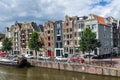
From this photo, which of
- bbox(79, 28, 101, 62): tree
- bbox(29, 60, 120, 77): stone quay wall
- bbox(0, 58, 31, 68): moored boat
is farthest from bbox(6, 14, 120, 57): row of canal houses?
bbox(0, 58, 31, 68): moored boat

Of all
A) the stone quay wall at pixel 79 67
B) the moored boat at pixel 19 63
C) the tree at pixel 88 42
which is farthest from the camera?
the moored boat at pixel 19 63

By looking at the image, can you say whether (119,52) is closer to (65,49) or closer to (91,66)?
(65,49)

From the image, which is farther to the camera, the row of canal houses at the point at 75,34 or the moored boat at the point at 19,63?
the row of canal houses at the point at 75,34

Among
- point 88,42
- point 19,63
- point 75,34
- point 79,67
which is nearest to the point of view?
point 79,67

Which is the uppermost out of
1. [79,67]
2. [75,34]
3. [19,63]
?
[75,34]

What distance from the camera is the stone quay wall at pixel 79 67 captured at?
51.8 m

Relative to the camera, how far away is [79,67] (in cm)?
5916

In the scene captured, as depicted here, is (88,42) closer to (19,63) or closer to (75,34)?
(75,34)

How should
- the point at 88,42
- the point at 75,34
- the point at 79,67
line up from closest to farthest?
1. the point at 79,67
2. the point at 88,42
3. the point at 75,34

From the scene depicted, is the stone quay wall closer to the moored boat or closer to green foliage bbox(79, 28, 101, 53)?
the moored boat

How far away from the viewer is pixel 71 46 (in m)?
84.4

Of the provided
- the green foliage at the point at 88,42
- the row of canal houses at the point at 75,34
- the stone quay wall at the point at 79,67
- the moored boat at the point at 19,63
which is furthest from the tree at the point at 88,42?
the moored boat at the point at 19,63

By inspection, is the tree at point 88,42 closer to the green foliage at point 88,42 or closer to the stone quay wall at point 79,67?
the green foliage at point 88,42

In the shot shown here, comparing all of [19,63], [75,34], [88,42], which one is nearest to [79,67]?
[88,42]
